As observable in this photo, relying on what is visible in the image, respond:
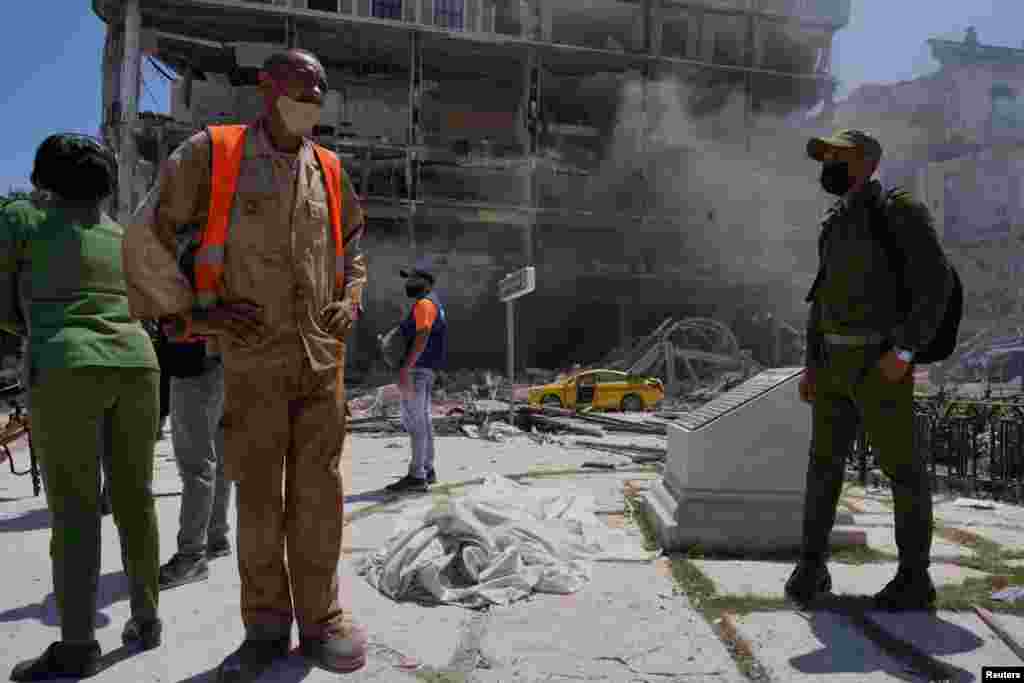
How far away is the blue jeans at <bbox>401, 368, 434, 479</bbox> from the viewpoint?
550 centimetres

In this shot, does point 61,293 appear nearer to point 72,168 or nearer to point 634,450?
point 72,168

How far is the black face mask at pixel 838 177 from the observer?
3055 millimetres

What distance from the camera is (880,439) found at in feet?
9.52

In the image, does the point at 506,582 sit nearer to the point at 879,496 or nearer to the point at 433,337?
the point at 433,337

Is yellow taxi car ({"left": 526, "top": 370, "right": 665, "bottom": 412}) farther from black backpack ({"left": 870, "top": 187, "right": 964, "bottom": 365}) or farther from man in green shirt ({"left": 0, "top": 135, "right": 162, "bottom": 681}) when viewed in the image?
man in green shirt ({"left": 0, "top": 135, "right": 162, "bottom": 681})

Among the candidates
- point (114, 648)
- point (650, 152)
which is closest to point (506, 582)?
point (114, 648)

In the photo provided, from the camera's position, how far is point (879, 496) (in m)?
5.60

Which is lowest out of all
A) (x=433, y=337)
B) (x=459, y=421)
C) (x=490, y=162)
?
(x=459, y=421)

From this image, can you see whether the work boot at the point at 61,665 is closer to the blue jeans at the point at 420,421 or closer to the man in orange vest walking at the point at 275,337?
the man in orange vest walking at the point at 275,337

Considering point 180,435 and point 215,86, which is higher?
point 215,86

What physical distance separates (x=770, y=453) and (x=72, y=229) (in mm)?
3213

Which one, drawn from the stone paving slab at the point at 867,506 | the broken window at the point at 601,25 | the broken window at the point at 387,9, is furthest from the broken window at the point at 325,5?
the stone paving slab at the point at 867,506

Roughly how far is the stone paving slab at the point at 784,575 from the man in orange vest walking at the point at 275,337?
1670 millimetres

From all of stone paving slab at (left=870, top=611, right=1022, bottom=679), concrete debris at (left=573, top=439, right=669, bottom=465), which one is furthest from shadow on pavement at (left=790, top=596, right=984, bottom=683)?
concrete debris at (left=573, top=439, right=669, bottom=465)
